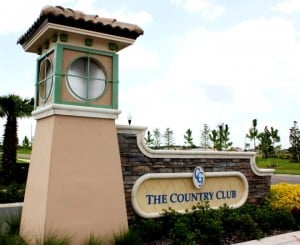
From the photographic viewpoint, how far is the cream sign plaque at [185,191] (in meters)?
8.02

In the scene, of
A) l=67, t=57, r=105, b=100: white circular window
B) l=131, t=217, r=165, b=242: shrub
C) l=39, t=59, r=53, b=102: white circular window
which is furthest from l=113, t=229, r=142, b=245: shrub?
l=39, t=59, r=53, b=102: white circular window

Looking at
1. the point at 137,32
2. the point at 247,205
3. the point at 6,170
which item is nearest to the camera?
the point at 137,32

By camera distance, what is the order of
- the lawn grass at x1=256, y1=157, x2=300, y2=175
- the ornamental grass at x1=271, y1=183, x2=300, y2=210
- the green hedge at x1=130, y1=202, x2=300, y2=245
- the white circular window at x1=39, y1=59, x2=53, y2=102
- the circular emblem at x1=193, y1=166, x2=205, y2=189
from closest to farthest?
the white circular window at x1=39, y1=59, x2=53, y2=102, the green hedge at x1=130, y1=202, x2=300, y2=245, the circular emblem at x1=193, y1=166, x2=205, y2=189, the ornamental grass at x1=271, y1=183, x2=300, y2=210, the lawn grass at x1=256, y1=157, x2=300, y2=175

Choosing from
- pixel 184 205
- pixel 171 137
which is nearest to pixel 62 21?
pixel 184 205

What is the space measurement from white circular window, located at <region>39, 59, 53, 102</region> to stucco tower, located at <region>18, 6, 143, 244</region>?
0.07ft

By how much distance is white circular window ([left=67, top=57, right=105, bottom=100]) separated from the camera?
671 centimetres

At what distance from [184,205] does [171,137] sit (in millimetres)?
55143

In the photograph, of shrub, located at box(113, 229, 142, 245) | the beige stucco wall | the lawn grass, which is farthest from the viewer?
the lawn grass

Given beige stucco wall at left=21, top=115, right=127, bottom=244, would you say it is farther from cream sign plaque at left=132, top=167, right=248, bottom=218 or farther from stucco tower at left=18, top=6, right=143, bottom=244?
cream sign plaque at left=132, top=167, right=248, bottom=218

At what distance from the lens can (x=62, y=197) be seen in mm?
6098

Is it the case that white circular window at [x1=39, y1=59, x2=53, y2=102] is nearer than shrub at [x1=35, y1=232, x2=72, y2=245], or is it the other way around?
shrub at [x1=35, y1=232, x2=72, y2=245]

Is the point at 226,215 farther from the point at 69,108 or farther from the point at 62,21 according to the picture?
the point at 62,21

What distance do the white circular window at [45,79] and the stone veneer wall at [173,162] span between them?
172 cm

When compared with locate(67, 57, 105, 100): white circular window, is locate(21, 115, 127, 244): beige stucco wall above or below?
below
